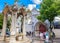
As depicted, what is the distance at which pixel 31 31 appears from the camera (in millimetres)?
58031

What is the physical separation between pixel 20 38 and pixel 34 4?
4125cm

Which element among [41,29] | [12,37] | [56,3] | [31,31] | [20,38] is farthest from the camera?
[31,31]

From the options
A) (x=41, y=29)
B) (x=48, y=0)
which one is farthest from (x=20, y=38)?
(x=41, y=29)

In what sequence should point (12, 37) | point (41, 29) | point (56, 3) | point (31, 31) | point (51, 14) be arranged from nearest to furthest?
point (12, 37) → point (56, 3) → point (51, 14) → point (41, 29) → point (31, 31)

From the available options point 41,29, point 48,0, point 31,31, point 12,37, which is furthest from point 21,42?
point 31,31

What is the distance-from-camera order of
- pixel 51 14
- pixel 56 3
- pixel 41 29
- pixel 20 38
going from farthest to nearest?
1. pixel 41 29
2. pixel 51 14
3. pixel 56 3
4. pixel 20 38

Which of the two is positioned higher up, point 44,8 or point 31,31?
point 44,8

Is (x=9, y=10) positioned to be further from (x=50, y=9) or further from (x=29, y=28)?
(x=29, y=28)

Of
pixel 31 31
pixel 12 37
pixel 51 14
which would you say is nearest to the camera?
pixel 12 37

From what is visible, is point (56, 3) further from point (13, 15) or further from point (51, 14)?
point (13, 15)

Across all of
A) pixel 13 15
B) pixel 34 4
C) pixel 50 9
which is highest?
pixel 34 4

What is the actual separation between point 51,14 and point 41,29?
17.9 m

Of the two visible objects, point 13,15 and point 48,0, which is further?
point 48,0

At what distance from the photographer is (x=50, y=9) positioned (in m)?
35.5
